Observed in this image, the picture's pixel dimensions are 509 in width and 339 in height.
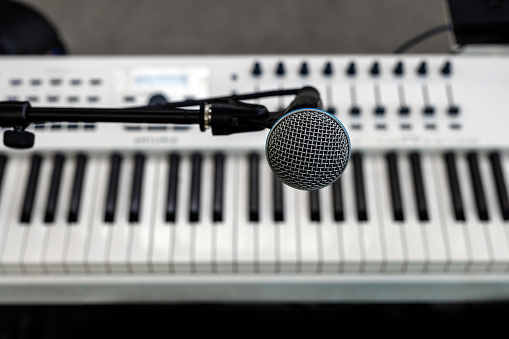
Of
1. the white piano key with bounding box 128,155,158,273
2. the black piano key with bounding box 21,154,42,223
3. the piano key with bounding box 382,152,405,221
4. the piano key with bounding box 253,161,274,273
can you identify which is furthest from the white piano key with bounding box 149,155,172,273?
the piano key with bounding box 382,152,405,221

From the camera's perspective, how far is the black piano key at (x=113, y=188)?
4.12ft

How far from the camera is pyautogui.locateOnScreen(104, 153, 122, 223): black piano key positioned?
1257mm

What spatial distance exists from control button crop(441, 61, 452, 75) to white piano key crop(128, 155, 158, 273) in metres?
0.80

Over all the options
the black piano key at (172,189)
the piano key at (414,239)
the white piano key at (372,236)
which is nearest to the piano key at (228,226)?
the black piano key at (172,189)

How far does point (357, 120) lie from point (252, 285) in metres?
0.50

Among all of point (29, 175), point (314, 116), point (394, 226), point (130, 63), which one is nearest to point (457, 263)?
point (394, 226)

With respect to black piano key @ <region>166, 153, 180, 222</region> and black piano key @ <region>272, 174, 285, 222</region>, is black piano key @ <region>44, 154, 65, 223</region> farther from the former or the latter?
black piano key @ <region>272, 174, 285, 222</region>

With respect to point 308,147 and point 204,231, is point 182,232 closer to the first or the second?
point 204,231

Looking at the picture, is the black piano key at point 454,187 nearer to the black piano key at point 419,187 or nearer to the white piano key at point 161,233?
the black piano key at point 419,187
